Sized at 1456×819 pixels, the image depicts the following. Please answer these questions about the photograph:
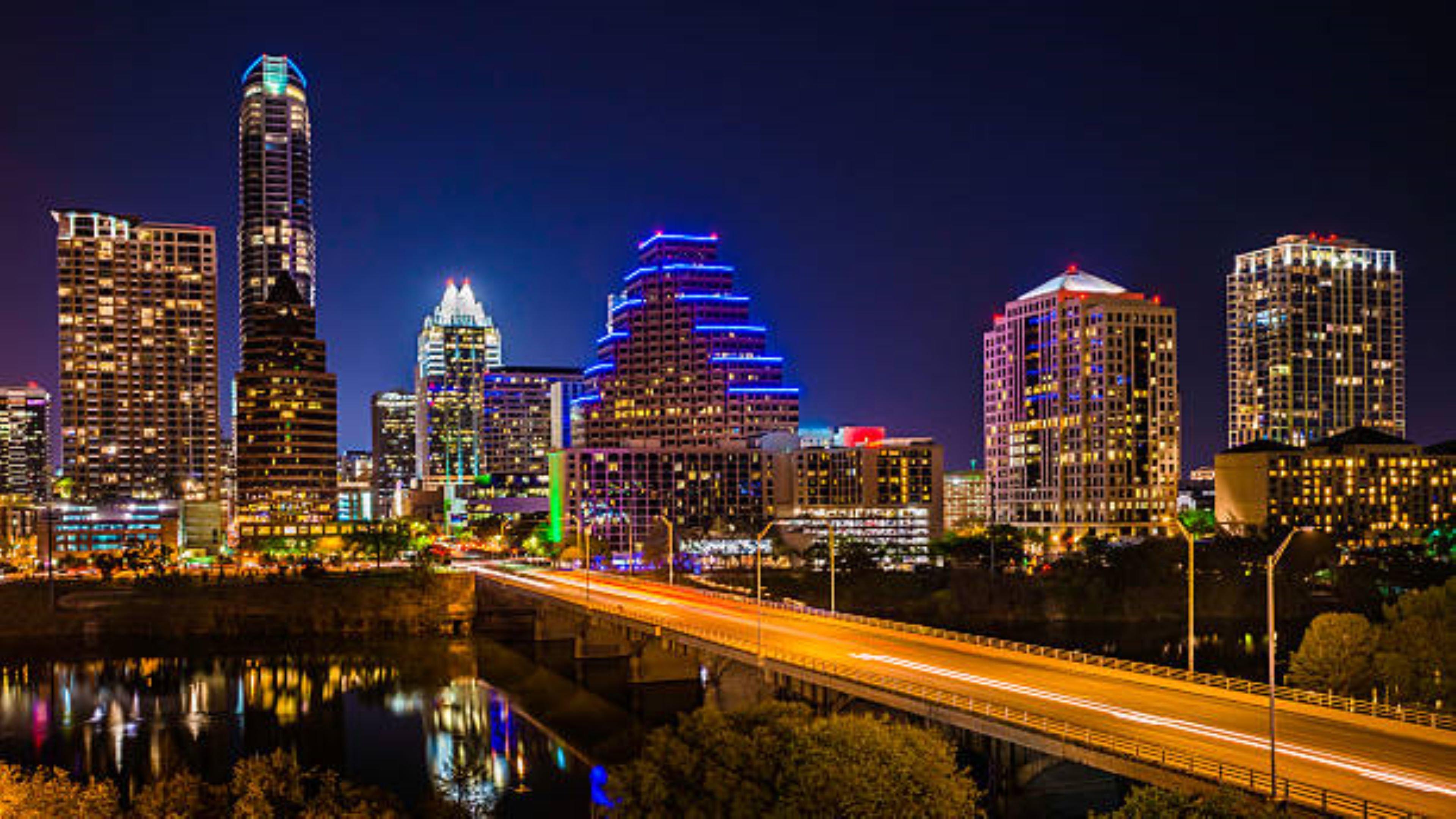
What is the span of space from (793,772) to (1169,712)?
57.6ft

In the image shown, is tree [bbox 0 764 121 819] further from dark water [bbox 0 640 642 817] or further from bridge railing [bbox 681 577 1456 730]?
bridge railing [bbox 681 577 1456 730]

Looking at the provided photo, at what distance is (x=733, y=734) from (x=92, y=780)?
28.7 meters

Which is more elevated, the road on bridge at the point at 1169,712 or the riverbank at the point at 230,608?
the road on bridge at the point at 1169,712

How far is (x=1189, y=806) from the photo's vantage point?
35.8 metres

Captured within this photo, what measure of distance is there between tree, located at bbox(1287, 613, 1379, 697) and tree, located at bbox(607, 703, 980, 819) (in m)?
34.4

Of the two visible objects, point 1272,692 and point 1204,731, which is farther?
point 1204,731

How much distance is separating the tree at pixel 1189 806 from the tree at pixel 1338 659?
129 feet

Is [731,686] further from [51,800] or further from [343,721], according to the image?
[51,800]

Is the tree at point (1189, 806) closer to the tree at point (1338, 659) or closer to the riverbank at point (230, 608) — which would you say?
the tree at point (1338, 659)

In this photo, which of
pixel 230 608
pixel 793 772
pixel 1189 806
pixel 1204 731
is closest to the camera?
pixel 1189 806

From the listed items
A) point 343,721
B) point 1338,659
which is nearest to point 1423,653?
point 1338,659

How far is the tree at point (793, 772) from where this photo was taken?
4300 centimetres

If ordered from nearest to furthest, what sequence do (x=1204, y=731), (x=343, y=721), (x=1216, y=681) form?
(x=1204, y=731) < (x=1216, y=681) < (x=343, y=721)

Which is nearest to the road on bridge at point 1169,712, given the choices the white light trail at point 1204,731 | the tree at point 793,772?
the white light trail at point 1204,731
